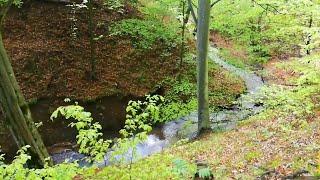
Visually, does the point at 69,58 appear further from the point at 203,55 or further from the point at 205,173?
the point at 205,173

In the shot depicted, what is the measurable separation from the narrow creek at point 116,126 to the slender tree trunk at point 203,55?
6.50 ft

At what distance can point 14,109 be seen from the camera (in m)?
9.61

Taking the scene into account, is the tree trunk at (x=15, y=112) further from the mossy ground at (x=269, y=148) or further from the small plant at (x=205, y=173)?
the small plant at (x=205, y=173)

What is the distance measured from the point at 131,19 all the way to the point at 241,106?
910 cm

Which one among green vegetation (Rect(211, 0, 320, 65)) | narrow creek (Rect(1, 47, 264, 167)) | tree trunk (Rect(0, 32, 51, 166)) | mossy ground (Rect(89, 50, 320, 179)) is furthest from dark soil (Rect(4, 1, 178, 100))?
tree trunk (Rect(0, 32, 51, 166))

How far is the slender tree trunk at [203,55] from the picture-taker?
43.9 feet

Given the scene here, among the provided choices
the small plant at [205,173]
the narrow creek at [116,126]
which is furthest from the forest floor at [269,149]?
the narrow creek at [116,126]

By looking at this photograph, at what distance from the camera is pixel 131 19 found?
24547mm

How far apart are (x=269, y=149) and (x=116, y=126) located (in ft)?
30.1

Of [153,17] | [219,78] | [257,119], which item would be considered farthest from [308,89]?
[153,17]

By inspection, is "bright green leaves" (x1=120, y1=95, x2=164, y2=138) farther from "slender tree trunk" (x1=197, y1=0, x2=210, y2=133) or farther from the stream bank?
the stream bank

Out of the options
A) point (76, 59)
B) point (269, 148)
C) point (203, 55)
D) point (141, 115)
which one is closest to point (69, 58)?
point (76, 59)

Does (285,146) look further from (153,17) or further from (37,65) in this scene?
(153,17)

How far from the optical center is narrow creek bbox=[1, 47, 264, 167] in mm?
15577
